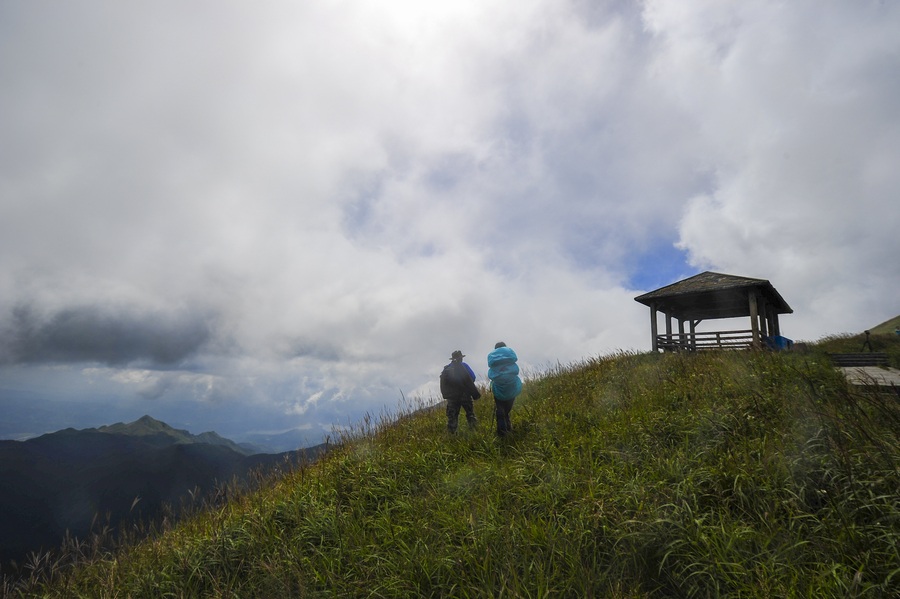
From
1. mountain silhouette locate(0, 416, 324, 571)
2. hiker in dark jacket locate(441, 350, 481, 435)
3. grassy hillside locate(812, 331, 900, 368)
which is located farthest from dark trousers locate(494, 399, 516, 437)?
mountain silhouette locate(0, 416, 324, 571)

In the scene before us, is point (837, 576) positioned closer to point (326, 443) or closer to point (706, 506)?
point (706, 506)

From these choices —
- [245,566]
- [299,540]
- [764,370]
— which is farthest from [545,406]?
[245,566]

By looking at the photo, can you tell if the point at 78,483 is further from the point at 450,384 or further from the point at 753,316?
the point at 753,316

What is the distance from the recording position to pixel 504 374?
6.43 metres

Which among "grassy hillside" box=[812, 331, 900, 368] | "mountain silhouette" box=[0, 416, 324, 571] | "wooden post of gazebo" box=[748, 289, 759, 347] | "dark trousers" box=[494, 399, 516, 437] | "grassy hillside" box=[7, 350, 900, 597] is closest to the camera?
"grassy hillside" box=[7, 350, 900, 597]

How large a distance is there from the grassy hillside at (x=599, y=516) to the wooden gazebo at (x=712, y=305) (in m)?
11.1

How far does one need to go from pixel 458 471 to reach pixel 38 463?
286 meters

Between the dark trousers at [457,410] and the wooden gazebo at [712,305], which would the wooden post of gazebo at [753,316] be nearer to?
the wooden gazebo at [712,305]

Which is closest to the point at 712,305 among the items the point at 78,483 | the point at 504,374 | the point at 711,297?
the point at 711,297

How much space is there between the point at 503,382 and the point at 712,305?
728 inches

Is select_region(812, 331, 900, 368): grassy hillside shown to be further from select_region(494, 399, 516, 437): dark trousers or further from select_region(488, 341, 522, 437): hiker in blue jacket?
select_region(494, 399, 516, 437): dark trousers

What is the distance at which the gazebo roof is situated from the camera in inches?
605

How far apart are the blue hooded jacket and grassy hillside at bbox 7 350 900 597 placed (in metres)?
0.69

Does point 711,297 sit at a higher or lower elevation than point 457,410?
higher
